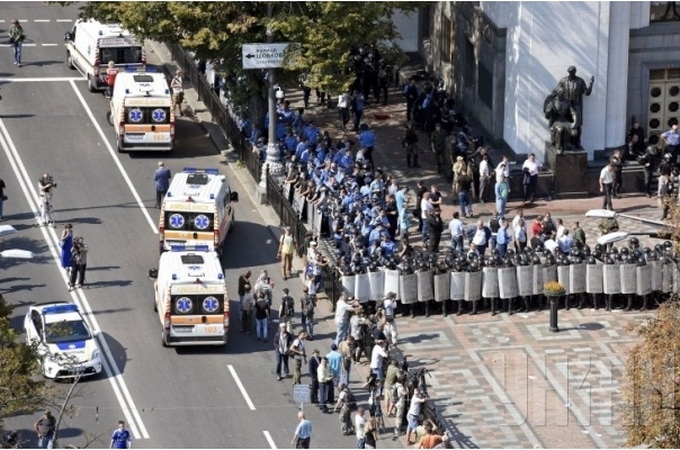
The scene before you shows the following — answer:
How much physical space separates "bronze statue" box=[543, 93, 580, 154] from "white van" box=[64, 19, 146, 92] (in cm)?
1570

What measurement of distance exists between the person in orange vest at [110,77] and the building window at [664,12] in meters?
18.3

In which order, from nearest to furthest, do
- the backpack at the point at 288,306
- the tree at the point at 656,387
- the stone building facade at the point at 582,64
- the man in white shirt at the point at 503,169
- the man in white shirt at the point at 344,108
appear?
the tree at the point at 656,387 → the backpack at the point at 288,306 → the man in white shirt at the point at 503,169 → the stone building facade at the point at 582,64 → the man in white shirt at the point at 344,108

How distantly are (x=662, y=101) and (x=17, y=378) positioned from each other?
3063cm

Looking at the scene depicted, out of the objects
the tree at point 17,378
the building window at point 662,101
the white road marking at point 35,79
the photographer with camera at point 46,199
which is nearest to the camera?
the tree at point 17,378

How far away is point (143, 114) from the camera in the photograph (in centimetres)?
6706

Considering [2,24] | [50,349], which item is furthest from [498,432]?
[2,24]

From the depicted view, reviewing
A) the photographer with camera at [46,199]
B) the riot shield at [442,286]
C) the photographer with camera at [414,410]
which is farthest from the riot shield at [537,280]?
the photographer with camera at [46,199]

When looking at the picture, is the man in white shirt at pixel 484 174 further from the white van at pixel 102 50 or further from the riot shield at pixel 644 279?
the white van at pixel 102 50

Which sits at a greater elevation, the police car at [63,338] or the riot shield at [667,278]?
the riot shield at [667,278]

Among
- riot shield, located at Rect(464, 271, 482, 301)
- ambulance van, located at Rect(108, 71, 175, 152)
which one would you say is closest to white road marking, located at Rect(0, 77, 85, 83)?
ambulance van, located at Rect(108, 71, 175, 152)

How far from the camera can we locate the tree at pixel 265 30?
6212cm

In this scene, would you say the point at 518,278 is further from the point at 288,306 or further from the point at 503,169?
the point at 503,169

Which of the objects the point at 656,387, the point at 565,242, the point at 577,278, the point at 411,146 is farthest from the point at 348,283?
the point at 656,387

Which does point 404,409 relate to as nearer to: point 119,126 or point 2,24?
point 119,126
